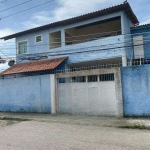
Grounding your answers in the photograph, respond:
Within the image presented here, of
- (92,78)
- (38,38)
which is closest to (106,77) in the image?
(92,78)

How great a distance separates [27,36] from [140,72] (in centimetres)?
1086

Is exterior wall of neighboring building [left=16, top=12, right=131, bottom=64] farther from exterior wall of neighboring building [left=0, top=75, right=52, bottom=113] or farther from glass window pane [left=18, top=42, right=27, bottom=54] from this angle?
exterior wall of neighboring building [left=0, top=75, right=52, bottom=113]

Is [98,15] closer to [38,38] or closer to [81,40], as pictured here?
[81,40]

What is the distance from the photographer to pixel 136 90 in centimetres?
881

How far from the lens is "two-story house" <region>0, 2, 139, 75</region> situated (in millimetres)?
12336

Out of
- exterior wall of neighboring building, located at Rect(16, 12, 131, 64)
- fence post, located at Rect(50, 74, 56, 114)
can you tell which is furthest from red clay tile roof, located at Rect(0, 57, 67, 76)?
fence post, located at Rect(50, 74, 56, 114)

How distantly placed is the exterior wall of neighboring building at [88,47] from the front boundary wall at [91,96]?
3.12m

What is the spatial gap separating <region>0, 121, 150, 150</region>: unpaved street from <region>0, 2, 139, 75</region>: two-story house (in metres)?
6.38

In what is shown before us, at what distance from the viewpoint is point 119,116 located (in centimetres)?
900

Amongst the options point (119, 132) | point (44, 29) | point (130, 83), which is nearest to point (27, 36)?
point (44, 29)

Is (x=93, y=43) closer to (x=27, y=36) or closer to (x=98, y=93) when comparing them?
(x=98, y=93)

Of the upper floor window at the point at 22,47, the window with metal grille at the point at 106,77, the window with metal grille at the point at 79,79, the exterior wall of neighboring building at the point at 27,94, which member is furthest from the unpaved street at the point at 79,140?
the upper floor window at the point at 22,47

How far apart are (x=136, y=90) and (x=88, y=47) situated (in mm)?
5446

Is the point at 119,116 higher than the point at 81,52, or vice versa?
the point at 81,52
